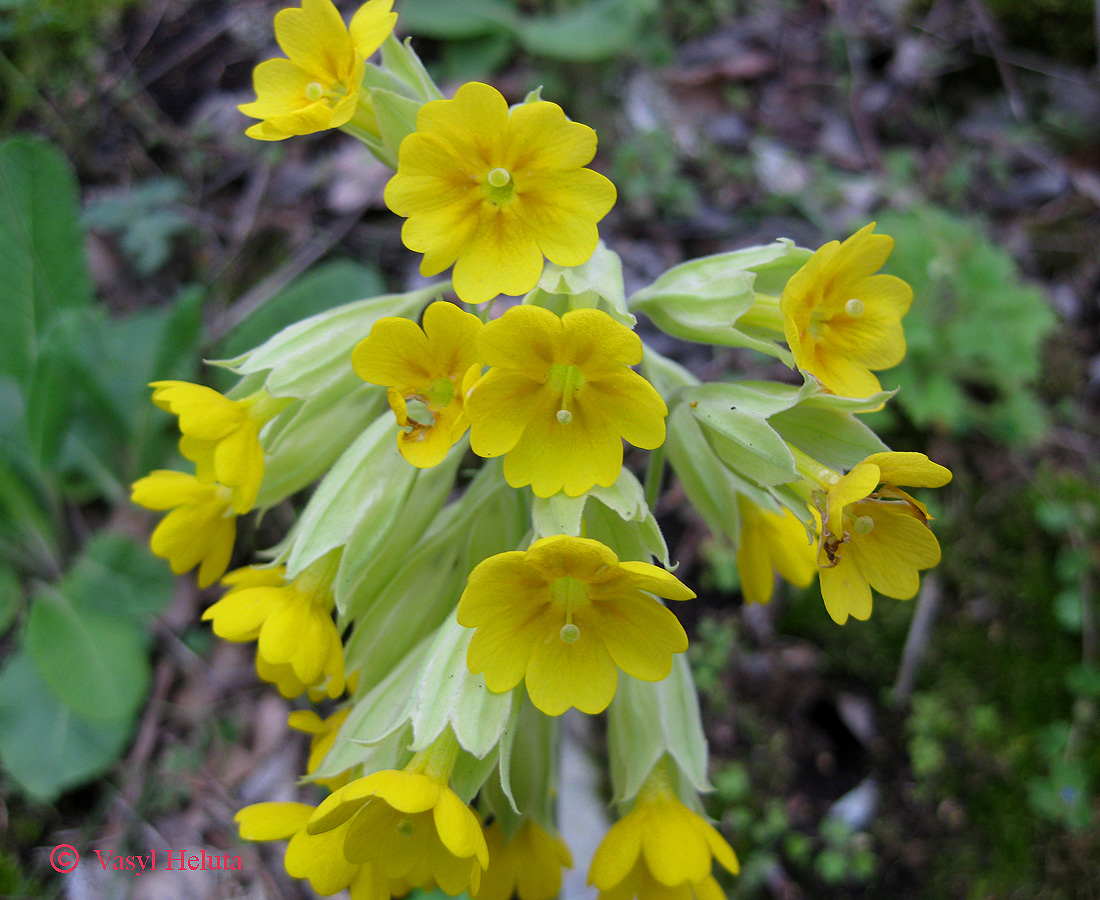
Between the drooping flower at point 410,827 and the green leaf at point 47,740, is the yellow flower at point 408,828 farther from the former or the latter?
the green leaf at point 47,740

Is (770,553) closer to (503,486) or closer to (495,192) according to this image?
(503,486)

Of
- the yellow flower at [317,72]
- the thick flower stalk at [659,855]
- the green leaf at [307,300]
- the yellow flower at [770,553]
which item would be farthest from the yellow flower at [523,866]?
the green leaf at [307,300]

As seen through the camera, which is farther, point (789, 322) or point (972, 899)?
point (972, 899)

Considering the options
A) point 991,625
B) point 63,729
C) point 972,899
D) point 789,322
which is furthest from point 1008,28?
point 63,729

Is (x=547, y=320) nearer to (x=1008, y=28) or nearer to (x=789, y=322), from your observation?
(x=789, y=322)

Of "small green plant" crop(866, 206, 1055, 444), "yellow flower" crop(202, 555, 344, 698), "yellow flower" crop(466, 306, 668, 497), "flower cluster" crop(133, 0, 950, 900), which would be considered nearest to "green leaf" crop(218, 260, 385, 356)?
"flower cluster" crop(133, 0, 950, 900)

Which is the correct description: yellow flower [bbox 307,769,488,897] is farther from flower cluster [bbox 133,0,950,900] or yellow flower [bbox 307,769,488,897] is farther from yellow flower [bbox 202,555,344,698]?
yellow flower [bbox 202,555,344,698]
